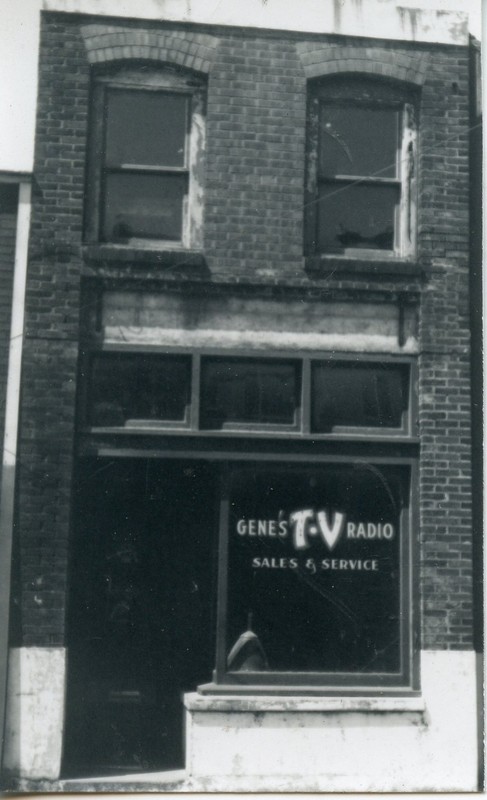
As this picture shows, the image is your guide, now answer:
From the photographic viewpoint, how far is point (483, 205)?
27.5ft

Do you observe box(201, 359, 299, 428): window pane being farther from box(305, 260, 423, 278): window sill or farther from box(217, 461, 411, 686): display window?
box(305, 260, 423, 278): window sill

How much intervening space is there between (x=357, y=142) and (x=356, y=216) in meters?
0.67

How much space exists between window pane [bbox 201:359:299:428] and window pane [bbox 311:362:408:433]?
23 cm

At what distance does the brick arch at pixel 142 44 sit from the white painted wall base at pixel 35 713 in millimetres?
5091

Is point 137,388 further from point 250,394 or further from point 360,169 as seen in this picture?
point 360,169

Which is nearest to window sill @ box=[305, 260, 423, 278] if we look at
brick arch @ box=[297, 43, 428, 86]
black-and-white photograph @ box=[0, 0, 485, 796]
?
black-and-white photograph @ box=[0, 0, 485, 796]

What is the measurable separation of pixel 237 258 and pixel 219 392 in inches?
46.5

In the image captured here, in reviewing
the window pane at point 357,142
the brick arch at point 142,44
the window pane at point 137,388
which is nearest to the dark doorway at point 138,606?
the window pane at point 137,388

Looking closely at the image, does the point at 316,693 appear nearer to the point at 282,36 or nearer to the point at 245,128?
the point at 245,128

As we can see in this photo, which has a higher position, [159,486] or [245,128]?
[245,128]

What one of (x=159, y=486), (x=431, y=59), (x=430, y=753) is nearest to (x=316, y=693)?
(x=430, y=753)

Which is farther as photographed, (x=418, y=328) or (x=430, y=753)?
(x=418, y=328)

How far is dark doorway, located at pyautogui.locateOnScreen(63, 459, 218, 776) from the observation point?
8227mm

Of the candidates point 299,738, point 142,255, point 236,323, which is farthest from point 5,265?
point 299,738
